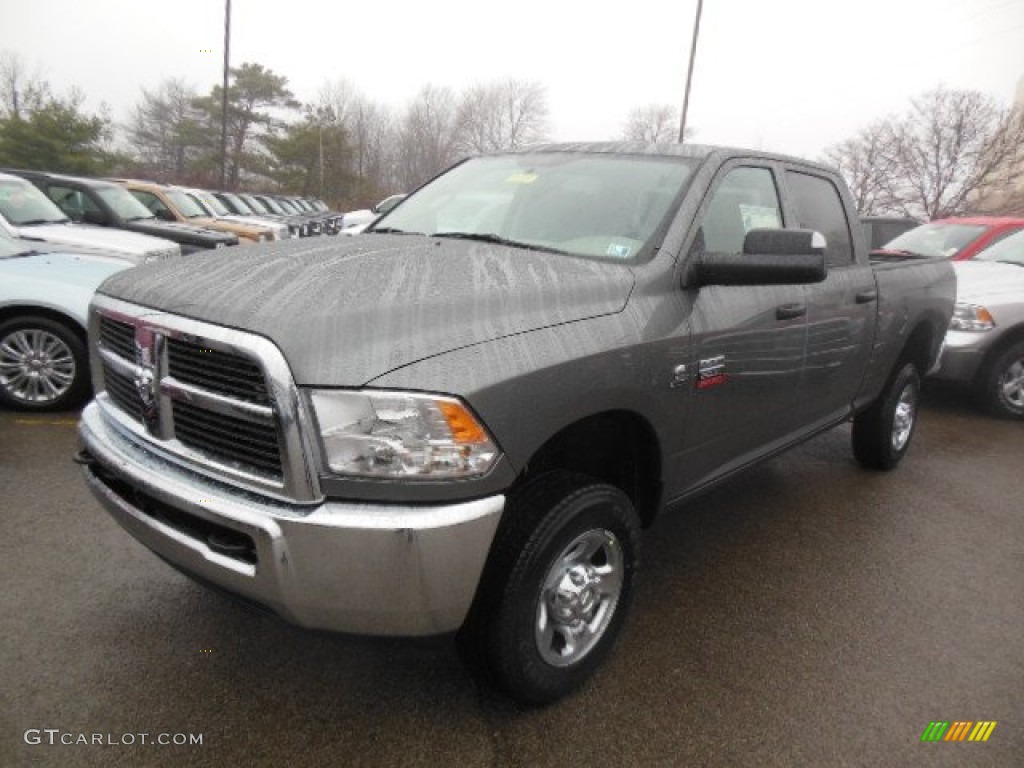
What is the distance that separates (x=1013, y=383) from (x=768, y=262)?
5432 millimetres

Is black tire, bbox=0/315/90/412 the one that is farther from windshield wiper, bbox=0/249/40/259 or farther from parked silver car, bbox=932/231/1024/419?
parked silver car, bbox=932/231/1024/419

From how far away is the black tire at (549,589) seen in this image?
1990mm

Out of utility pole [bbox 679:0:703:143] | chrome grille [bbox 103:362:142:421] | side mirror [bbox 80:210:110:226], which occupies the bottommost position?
chrome grille [bbox 103:362:142:421]

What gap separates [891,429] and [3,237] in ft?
22.4

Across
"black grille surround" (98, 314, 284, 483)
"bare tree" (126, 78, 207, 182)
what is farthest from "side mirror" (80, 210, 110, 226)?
"bare tree" (126, 78, 207, 182)

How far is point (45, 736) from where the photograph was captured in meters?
2.03

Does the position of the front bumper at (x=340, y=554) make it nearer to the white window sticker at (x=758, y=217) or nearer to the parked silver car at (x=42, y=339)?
the white window sticker at (x=758, y=217)

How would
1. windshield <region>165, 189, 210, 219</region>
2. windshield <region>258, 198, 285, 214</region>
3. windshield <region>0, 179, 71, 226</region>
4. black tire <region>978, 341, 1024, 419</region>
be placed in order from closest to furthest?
black tire <region>978, 341, 1024, 419</region>, windshield <region>0, 179, 71, 226</region>, windshield <region>165, 189, 210, 219</region>, windshield <region>258, 198, 285, 214</region>

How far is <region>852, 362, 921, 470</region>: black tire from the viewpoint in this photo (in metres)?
4.47

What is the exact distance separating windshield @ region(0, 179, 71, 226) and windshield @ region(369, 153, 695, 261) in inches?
216

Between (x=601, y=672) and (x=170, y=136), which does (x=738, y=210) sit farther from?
(x=170, y=136)

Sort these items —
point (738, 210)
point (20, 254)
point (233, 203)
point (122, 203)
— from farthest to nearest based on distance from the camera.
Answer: point (233, 203) < point (122, 203) < point (20, 254) < point (738, 210)

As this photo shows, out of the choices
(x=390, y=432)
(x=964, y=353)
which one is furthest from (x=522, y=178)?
(x=964, y=353)

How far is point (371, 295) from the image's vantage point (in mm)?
1958
